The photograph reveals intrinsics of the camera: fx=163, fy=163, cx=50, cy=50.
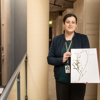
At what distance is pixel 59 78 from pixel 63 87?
0.36 ft

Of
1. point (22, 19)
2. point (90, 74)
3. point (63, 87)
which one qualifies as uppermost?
point (22, 19)

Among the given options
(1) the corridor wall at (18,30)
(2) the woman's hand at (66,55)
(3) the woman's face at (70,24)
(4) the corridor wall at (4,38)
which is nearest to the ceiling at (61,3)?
(1) the corridor wall at (18,30)

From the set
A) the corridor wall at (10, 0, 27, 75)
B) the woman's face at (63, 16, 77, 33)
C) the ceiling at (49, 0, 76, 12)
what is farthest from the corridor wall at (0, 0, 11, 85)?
the woman's face at (63, 16, 77, 33)

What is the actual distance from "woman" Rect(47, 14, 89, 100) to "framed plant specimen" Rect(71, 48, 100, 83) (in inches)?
3.5

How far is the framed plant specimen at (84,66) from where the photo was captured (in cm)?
163

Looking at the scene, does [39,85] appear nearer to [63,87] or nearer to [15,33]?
[63,87]

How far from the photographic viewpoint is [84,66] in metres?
1.65

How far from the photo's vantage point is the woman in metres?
1.71

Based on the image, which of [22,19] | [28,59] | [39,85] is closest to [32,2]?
[28,59]

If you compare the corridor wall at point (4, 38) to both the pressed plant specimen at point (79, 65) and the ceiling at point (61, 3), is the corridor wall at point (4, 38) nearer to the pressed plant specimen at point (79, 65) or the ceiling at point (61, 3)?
the ceiling at point (61, 3)

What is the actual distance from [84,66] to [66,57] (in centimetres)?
20

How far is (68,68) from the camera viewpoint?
171 cm

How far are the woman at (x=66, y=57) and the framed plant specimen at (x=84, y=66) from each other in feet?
0.29

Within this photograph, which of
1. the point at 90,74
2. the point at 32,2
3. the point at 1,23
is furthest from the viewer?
the point at 1,23
